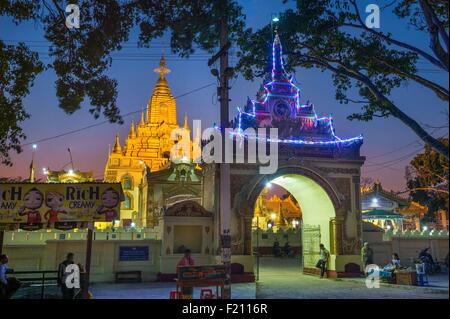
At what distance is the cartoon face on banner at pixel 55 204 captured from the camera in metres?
12.3

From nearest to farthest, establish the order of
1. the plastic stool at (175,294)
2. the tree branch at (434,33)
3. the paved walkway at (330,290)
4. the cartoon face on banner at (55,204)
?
the tree branch at (434,33)
the plastic stool at (175,294)
the cartoon face on banner at (55,204)
the paved walkway at (330,290)

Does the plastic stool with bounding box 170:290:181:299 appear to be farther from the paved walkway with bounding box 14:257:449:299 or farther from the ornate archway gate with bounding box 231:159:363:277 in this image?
the ornate archway gate with bounding box 231:159:363:277

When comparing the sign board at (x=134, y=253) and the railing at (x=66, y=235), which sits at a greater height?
the railing at (x=66, y=235)

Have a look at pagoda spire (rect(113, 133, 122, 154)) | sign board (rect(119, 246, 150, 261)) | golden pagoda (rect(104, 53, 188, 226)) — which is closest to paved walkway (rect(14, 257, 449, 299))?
sign board (rect(119, 246, 150, 261))

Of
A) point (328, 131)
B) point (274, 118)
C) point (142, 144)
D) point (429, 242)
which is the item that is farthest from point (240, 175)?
point (142, 144)

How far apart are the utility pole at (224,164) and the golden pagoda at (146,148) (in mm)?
34604

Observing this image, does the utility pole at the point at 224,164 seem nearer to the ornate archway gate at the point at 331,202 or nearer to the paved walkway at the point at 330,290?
the paved walkway at the point at 330,290

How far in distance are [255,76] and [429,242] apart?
14205mm

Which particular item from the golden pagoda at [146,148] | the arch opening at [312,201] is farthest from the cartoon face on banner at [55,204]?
the golden pagoda at [146,148]

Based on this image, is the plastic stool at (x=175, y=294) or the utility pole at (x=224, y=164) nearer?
the plastic stool at (x=175, y=294)

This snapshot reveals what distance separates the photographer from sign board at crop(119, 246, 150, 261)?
18469 millimetres

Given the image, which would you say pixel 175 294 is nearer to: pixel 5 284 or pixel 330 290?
pixel 5 284

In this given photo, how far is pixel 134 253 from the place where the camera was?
61.2 ft

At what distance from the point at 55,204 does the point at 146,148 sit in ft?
140
